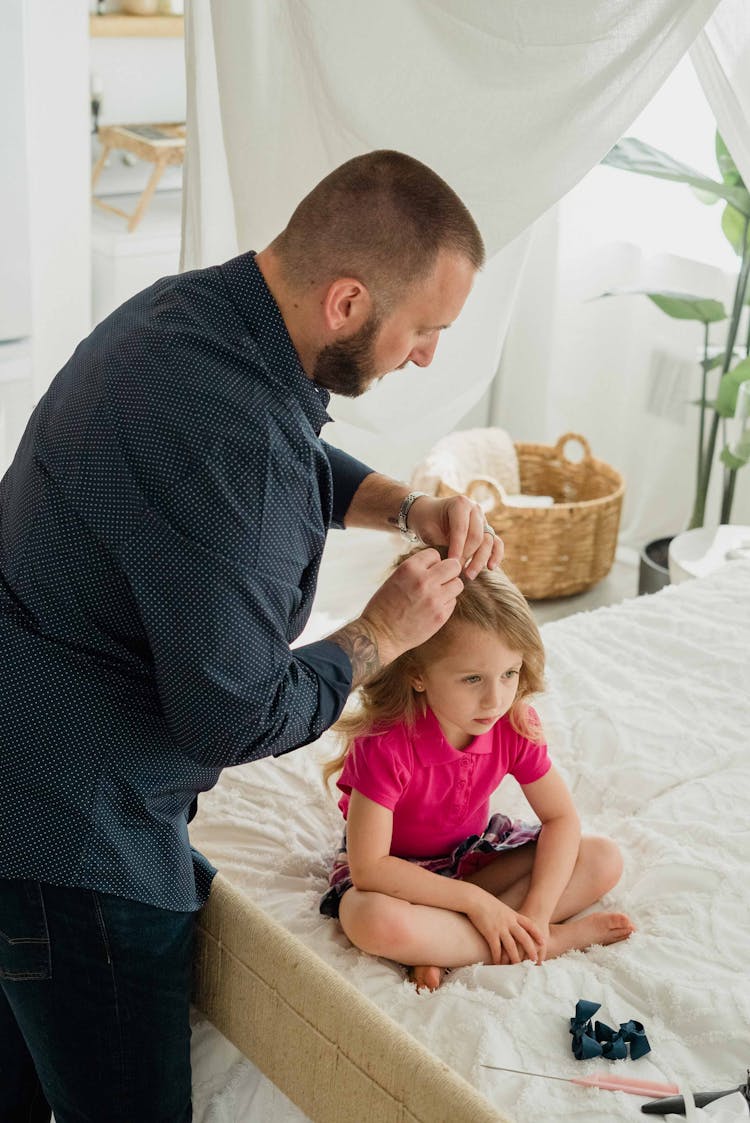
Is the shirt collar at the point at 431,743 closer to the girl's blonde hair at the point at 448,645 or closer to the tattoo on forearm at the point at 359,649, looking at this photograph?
the girl's blonde hair at the point at 448,645

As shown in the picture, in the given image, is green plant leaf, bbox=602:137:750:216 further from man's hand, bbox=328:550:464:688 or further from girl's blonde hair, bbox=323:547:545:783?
man's hand, bbox=328:550:464:688

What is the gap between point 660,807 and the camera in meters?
1.86

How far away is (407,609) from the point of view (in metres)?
1.39

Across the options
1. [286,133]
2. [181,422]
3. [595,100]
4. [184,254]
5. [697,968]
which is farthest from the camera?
[184,254]

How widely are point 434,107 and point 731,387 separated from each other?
149 cm

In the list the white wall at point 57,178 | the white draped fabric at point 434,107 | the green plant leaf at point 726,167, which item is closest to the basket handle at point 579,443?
the green plant leaf at point 726,167

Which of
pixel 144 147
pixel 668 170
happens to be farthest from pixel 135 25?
pixel 668 170

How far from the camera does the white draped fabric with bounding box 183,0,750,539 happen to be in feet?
5.85

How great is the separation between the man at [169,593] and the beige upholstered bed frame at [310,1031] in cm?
4

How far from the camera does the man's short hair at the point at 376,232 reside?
1289mm

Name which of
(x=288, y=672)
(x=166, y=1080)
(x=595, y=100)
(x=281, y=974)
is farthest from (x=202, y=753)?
(x=595, y=100)

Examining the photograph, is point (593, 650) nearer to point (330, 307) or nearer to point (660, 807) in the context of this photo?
point (660, 807)

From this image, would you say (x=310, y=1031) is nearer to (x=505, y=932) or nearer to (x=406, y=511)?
(x=505, y=932)

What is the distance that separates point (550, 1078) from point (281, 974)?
0.30 meters
